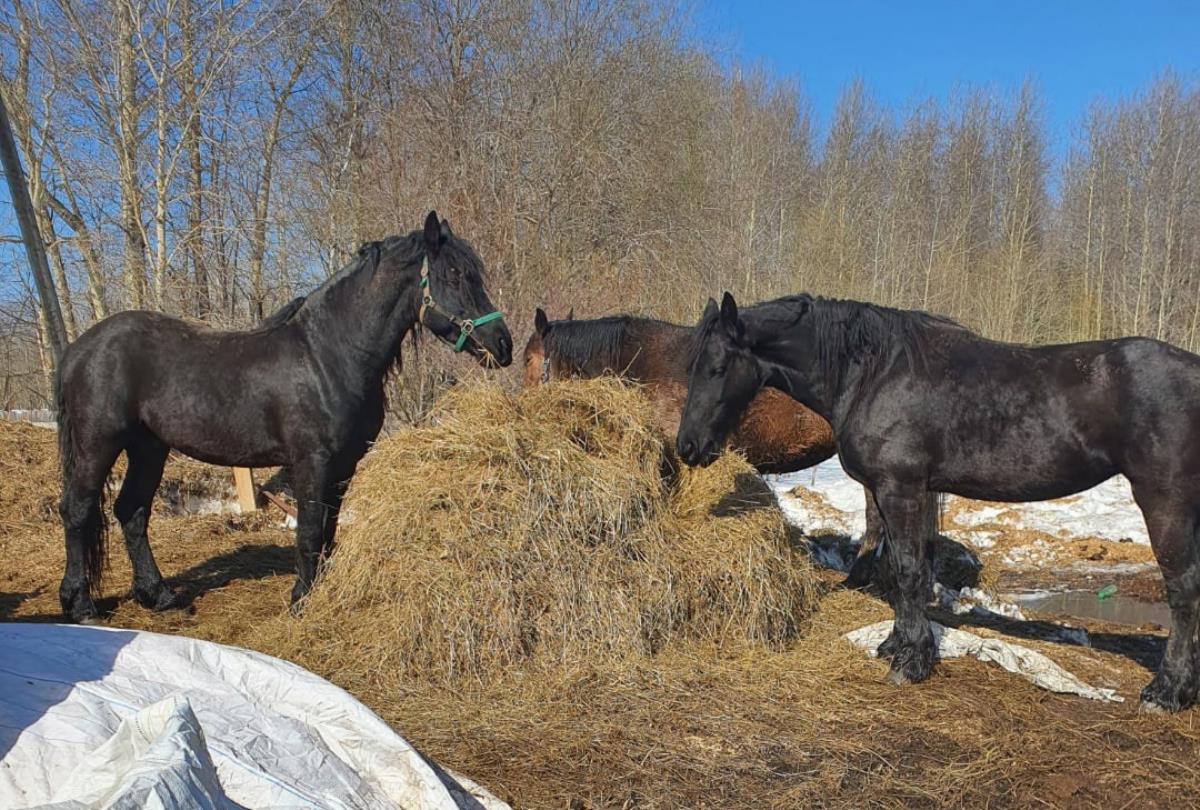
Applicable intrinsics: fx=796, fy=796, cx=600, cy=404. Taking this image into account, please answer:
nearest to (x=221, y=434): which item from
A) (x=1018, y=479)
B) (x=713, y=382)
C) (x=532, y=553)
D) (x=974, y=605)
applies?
(x=532, y=553)

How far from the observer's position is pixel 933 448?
159 inches

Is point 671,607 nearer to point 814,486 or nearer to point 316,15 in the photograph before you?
point 814,486

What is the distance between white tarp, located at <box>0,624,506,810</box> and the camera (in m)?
1.87

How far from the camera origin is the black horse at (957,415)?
11.9ft

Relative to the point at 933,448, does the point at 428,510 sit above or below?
below

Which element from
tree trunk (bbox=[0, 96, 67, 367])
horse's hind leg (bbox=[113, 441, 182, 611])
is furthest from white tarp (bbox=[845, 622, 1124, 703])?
tree trunk (bbox=[0, 96, 67, 367])

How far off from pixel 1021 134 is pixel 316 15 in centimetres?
1927

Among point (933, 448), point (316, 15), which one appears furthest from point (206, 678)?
point (316, 15)

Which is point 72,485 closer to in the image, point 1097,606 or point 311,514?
point 311,514

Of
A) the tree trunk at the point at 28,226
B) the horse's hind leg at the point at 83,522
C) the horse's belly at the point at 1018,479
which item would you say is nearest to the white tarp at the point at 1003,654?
the horse's belly at the point at 1018,479

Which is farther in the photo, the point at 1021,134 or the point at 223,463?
the point at 1021,134

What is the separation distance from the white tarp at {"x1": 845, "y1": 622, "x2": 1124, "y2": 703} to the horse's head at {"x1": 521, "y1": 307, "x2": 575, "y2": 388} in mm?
3132

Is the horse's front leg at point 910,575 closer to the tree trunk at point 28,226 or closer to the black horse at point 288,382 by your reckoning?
the black horse at point 288,382

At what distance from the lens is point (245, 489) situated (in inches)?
318
